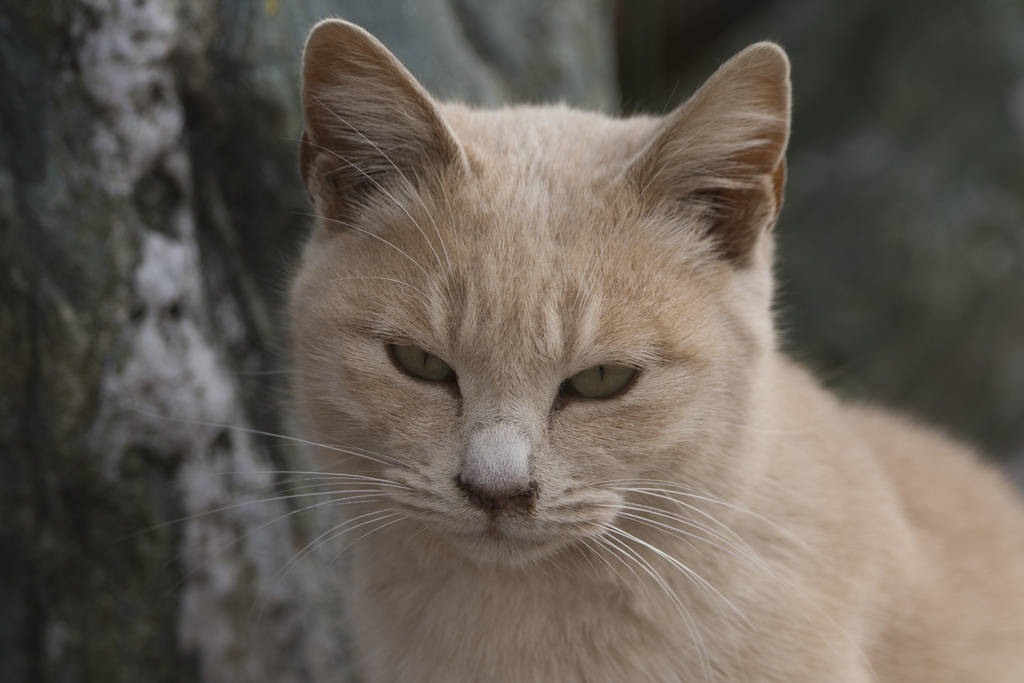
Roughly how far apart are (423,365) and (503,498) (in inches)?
12.6

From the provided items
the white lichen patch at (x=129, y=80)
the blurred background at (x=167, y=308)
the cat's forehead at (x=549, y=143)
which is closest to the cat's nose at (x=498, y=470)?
the cat's forehead at (x=549, y=143)

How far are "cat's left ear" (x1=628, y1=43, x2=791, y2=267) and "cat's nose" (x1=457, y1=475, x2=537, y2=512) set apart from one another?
Answer: 637 mm

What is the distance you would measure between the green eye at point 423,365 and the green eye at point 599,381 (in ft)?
0.75

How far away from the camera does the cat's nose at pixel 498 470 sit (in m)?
1.43

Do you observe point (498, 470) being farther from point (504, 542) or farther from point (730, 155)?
point (730, 155)

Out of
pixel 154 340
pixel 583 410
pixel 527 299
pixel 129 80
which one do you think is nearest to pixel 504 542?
pixel 583 410

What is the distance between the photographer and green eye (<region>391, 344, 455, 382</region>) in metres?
1.59

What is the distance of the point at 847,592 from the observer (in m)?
1.76

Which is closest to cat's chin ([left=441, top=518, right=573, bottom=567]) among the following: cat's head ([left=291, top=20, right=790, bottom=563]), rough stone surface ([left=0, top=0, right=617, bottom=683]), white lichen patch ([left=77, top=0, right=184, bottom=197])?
cat's head ([left=291, top=20, right=790, bottom=563])

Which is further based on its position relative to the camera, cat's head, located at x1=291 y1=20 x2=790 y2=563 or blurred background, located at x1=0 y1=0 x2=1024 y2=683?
blurred background, located at x1=0 y1=0 x2=1024 y2=683

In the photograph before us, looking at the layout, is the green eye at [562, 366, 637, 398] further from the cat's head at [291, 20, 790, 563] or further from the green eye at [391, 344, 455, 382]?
the green eye at [391, 344, 455, 382]

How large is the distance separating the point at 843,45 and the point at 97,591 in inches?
165

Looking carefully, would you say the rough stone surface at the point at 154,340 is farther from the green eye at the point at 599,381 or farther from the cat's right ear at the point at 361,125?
the green eye at the point at 599,381

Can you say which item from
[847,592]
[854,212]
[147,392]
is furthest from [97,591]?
[854,212]
